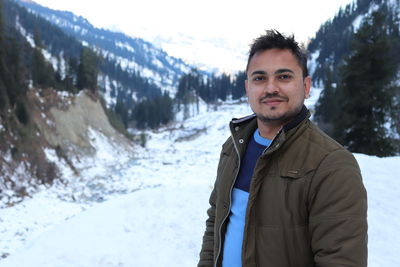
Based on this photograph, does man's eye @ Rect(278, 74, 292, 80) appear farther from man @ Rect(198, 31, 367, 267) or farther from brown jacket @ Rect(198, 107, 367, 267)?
brown jacket @ Rect(198, 107, 367, 267)

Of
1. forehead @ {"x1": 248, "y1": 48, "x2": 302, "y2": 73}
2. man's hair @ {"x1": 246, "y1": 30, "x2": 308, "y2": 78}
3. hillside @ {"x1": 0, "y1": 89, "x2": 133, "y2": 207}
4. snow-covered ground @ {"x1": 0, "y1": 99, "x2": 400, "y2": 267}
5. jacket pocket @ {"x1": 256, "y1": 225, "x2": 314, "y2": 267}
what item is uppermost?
man's hair @ {"x1": 246, "y1": 30, "x2": 308, "y2": 78}

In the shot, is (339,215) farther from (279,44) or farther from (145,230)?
(145,230)

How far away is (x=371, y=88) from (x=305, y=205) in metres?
17.6

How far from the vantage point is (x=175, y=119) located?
88.6m

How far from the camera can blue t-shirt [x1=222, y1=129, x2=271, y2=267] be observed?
2094 mm

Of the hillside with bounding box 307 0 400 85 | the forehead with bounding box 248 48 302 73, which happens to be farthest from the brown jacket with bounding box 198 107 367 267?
the hillside with bounding box 307 0 400 85

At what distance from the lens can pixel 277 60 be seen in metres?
2.00

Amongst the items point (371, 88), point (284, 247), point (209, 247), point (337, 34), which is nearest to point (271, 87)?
point (284, 247)

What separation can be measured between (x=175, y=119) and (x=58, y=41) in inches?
2856

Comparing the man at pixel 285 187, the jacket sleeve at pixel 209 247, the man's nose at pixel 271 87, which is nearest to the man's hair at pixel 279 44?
the man at pixel 285 187

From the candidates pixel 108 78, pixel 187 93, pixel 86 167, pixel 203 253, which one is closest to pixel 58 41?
pixel 108 78

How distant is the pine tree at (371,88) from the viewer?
16.8m

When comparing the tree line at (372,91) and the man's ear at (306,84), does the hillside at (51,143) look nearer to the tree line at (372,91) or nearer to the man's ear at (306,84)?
the man's ear at (306,84)

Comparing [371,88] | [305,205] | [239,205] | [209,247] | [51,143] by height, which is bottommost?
[51,143]
